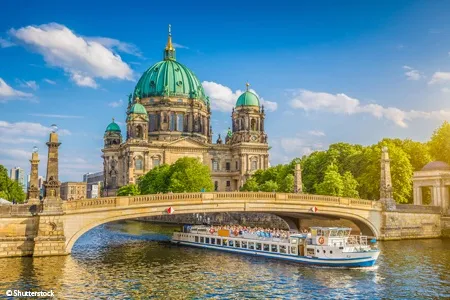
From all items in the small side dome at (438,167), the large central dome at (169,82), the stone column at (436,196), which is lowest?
the stone column at (436,196)

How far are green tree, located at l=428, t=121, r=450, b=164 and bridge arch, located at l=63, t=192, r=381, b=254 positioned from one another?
24710 millimetres

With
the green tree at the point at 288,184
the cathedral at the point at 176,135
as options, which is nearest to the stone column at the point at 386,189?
the green tree at the point at 288,184

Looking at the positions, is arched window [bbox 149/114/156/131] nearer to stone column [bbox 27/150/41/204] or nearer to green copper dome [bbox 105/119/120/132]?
green copper dome [bbox 105/119/120/132]

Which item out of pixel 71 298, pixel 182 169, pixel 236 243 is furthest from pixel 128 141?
pixel 71 298

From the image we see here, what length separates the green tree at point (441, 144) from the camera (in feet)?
248

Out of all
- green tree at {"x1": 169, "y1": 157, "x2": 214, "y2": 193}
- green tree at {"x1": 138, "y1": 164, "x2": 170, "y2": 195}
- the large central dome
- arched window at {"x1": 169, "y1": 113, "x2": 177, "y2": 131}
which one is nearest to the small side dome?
green tree at {"x1": 169, "y1": 157, "x2": 214, "y2": 193}

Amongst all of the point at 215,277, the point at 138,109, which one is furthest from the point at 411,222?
the point at 138,109

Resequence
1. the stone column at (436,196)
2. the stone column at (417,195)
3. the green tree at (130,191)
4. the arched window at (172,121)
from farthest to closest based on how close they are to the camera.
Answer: the arched window at (172,121) → the green tree at (130,191) → the stone column at (417,195) → the stone column at (436,196)

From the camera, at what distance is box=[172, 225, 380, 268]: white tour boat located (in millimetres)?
40219

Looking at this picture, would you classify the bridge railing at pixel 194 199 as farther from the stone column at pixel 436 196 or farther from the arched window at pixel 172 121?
the arched window at pixel 172 121

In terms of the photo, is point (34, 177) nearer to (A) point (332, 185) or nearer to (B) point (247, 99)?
(A) point (332, 185)

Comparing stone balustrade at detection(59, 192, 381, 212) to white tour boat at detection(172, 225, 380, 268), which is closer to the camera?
white tour boat at detection(172, 225, 380, 268)

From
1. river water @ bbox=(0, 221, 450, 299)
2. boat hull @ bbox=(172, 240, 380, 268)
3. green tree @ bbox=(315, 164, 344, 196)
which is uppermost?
green tree @ bbox=(315, 164, 344, 196)

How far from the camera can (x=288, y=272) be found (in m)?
38.3
